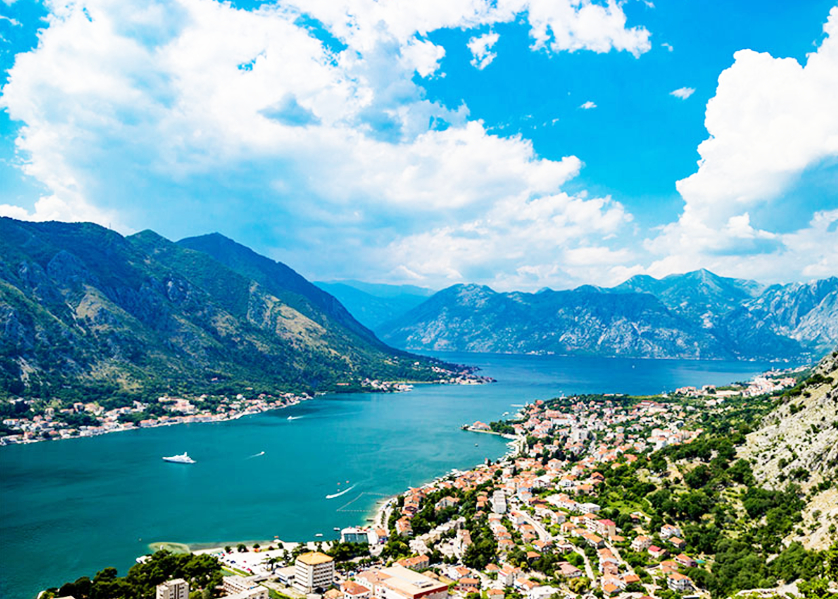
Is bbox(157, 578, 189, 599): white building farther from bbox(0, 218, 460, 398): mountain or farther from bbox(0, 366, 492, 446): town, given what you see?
bbox(0, 218, 460, 398): mountain

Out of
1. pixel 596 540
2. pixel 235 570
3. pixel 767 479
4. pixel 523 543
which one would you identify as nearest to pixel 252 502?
pixel 235 570

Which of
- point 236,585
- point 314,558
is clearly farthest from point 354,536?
point 236,585

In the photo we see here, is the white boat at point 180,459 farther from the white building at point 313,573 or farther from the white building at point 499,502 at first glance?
the white building at point 499,502

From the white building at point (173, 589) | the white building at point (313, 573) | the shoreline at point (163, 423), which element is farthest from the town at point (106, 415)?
the white building at point (313, 573)

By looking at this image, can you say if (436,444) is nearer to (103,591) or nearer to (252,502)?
(252,502)

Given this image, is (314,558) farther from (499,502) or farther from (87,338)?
(87,338)
